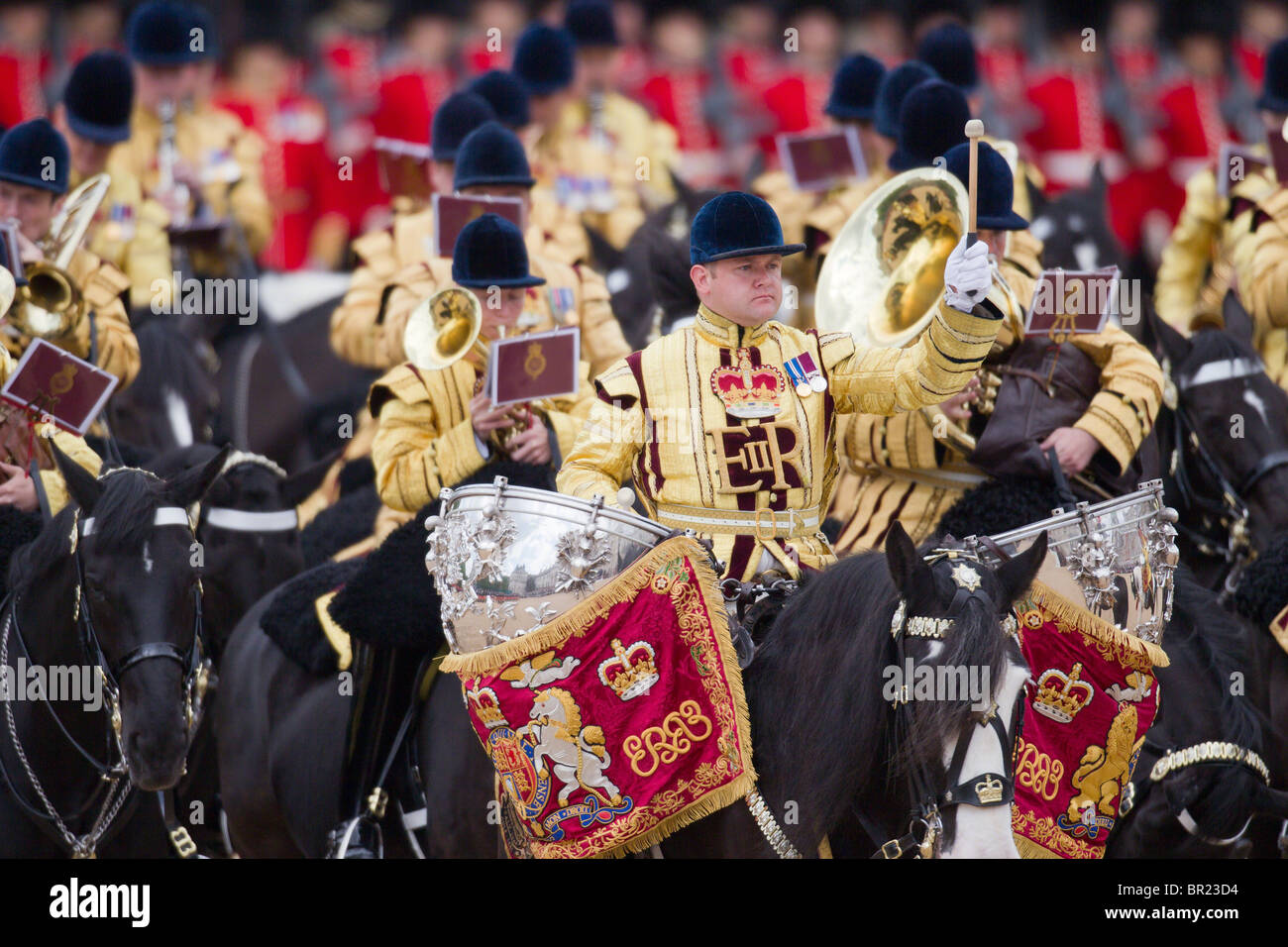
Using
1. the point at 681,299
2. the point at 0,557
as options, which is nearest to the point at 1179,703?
the point at 681,299

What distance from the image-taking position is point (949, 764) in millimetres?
5105

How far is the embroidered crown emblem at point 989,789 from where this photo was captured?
505 cm

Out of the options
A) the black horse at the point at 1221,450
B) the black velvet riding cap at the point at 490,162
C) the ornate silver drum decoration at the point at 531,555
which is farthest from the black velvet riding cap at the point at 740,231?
the black velvet riding cap at the point at 490,162

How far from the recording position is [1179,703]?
7012mm

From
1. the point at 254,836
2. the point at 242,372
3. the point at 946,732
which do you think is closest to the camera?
the point at 946,732

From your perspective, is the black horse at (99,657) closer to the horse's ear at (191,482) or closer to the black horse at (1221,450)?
the horse's ear at (191,482)

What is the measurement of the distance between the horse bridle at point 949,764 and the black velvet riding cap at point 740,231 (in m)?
1.12

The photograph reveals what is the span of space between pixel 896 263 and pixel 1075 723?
1578 mm

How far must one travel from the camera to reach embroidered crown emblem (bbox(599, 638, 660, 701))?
555cm

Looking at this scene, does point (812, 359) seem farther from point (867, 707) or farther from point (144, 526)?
point (144, 526)

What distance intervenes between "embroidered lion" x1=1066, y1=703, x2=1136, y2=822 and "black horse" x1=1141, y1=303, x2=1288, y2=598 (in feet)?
7.15

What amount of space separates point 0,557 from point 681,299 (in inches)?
127

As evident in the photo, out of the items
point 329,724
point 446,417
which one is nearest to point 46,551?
point 329,724

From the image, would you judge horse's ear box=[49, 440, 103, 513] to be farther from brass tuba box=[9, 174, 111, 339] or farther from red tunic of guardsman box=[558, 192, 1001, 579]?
red tunic of guardsman box=[558, 192, 1001, 579]
